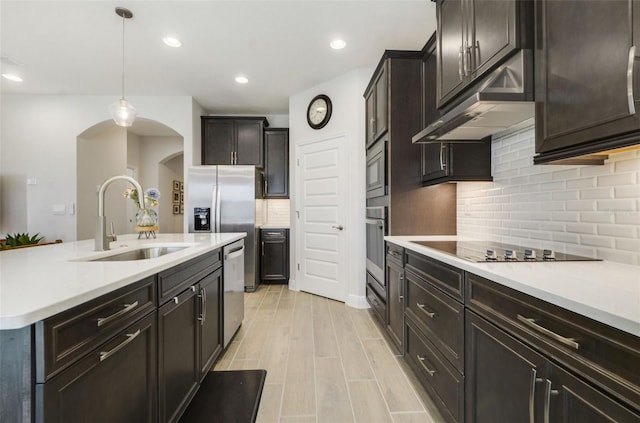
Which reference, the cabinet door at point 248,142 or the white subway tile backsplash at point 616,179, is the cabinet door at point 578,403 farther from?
the cabinet door at point 248,142

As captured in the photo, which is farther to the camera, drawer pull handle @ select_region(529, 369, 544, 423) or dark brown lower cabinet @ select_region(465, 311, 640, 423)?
drawer pull handle @ select_region(529, 369, 544, 423)

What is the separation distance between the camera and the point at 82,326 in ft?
2.73

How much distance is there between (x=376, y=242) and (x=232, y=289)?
1.41 metres

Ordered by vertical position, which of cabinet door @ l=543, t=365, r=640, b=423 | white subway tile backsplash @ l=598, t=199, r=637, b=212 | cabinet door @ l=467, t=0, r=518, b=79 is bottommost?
cabinet door @ l=543, t=365, r=640, b=423

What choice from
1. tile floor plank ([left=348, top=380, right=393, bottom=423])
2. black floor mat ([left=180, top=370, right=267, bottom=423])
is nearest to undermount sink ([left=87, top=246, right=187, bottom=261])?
black floor mat ([left=180, top=370, right=267, bottom=423])

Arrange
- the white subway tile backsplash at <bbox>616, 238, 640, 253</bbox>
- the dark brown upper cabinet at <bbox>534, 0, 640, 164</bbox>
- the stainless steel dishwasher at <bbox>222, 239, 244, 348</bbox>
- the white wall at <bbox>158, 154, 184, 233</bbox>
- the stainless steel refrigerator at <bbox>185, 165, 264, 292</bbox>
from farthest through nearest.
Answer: the white wall at <bbox>158, 154, 184, 233</bbox>
the stainless steel refrigerator at <bbox>185, 165, 264, 292</bbox>
the stainless steel dishwasher at <bbox>222, 239, 244, 348</bbox>
the white subway tile backsplash at <bbox>616, 238, 640, 253</bbox>
the dark brown upper cabinet at <bbox>534, 0, 640, 164</bbox>

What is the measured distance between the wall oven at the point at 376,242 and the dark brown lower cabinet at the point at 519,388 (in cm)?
140

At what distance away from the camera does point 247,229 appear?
4238 mm

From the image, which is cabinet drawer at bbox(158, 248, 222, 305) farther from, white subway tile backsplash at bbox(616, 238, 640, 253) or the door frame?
white subway tile backsplash at bbox(616, 238, 640, 253)

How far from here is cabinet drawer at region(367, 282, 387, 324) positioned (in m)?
2.55

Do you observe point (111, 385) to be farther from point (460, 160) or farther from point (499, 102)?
point (460, 160)

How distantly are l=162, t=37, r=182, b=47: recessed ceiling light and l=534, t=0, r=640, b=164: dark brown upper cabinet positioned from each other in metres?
3.08

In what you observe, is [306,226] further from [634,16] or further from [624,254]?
[634,16]

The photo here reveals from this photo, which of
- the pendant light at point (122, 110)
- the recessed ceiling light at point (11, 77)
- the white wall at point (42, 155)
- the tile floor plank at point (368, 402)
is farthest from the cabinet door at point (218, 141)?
the tile floor plank at point (368, 402)
